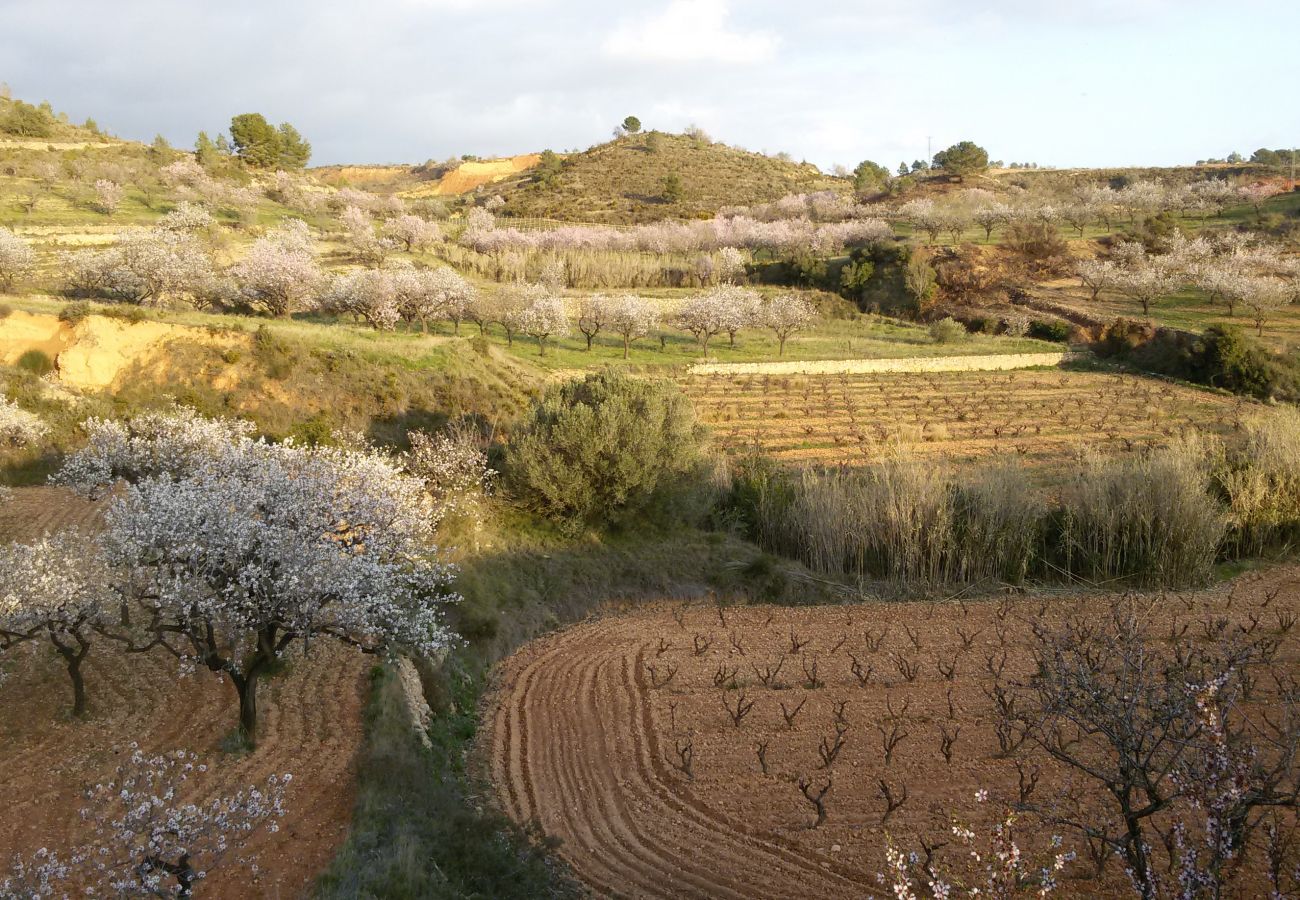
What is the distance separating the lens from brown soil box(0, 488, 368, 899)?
704 centimetres

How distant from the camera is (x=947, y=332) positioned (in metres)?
44.9

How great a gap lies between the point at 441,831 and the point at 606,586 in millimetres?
8269

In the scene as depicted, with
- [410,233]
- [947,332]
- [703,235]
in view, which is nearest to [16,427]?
[410,233]

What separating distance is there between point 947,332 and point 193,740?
143 ft

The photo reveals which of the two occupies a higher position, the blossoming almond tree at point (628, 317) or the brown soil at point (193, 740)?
the blossoming almond tree at point (628, 317)

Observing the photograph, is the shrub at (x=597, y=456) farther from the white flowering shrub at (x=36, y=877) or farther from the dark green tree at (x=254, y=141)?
the dark green tree at (x=254, y=141)

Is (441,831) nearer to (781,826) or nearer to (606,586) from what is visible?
(781,826)

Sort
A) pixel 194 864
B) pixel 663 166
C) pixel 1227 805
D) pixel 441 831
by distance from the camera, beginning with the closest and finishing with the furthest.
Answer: pixel 1227 805
pixel 194 864
pixel 441 831
pixel 663 166

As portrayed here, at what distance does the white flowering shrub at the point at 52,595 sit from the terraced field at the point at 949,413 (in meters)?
18.3

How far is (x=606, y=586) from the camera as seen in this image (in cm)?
1577

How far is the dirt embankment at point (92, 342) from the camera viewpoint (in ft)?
73.0

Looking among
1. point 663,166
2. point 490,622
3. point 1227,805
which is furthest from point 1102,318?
point 663,166

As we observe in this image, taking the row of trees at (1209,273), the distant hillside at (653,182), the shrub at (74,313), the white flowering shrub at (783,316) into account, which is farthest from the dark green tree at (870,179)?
the shrub at (74,313)

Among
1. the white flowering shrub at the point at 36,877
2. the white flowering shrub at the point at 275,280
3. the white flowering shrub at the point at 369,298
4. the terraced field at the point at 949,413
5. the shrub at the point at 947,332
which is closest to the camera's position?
the white flowering shrub at the point at 36,877
